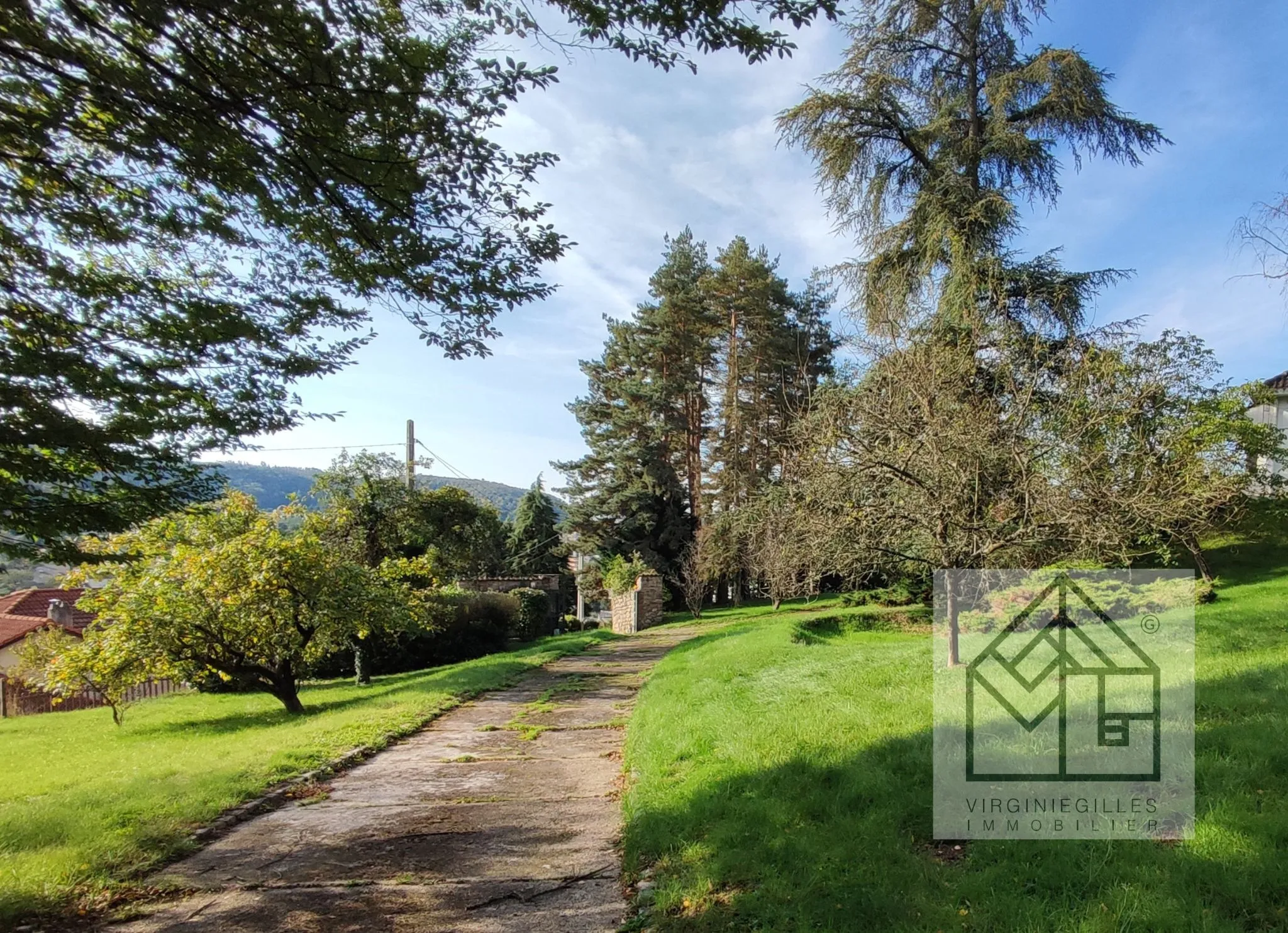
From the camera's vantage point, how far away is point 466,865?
416 cm

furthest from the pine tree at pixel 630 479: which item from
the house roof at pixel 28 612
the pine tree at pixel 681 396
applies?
the house roof at pixel 28 612

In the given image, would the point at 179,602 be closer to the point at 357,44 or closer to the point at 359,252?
the point at 359,252

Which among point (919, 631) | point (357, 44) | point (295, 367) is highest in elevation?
point (357, 44)

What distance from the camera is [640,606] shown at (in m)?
25.9

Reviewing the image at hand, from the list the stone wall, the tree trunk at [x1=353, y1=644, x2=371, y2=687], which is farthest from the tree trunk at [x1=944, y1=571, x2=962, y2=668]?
the stone wall

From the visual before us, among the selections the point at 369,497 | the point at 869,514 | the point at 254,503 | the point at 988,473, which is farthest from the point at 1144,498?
the point at 369,497

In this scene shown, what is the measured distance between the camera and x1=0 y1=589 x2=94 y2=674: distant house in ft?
68.6

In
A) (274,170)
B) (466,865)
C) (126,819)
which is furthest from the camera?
(126,819)

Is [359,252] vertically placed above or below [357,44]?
below

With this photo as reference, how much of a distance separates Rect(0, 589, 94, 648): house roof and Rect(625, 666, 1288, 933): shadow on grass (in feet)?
82.1

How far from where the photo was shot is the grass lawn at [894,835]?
267 centimetres

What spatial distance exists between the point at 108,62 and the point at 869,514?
7.07 metres

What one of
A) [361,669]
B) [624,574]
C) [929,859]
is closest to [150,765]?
[929,859]

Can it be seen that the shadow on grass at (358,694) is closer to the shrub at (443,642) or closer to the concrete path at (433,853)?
the shrub at (443,642)
